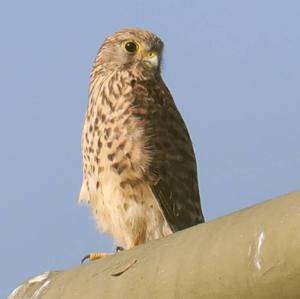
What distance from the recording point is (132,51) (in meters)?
5.46

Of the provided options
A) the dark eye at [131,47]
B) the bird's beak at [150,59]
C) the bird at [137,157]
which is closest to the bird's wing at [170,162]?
the bird at [137,157]

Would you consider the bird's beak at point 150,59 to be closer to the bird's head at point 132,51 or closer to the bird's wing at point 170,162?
the bird's head at point 132,51

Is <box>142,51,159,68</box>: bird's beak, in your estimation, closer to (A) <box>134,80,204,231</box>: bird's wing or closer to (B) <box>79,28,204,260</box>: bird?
(B) <box>79,28,204,260</box>: bird

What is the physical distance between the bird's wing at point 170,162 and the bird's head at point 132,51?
8.1 inches

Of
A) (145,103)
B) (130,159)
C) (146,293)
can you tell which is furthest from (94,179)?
(146,293)

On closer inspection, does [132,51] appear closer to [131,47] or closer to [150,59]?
[131,47]

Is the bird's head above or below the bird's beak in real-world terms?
above

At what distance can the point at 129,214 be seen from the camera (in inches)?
177

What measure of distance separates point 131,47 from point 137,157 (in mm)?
1126

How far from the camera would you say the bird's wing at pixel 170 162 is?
466cm

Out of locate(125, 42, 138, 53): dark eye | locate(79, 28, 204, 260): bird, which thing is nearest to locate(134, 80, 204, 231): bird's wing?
locate(79, 28, 204, 260): bird

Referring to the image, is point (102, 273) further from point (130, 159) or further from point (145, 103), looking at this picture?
point (145, 103)

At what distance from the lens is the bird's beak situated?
5.32 metres

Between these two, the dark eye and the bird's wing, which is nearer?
the bird's wing
